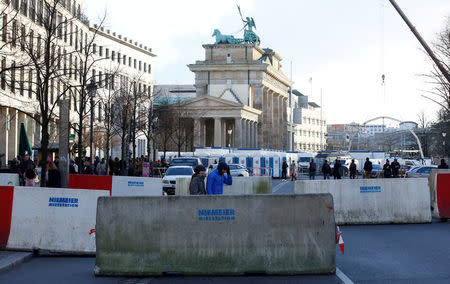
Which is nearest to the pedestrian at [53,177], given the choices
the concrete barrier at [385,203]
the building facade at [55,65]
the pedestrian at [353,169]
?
the building facade at [55,65]

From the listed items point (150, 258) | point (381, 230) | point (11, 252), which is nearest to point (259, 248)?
point (150, 258)

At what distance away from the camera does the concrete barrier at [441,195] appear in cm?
2008

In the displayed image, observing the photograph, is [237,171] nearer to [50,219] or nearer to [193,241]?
[50,219]

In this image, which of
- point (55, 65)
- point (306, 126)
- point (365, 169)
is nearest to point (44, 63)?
point (55, 65)

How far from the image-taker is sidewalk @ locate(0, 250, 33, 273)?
11.8 meters

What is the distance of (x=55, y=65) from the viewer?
2698 centimetres

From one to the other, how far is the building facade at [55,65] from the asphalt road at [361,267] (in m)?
7.31

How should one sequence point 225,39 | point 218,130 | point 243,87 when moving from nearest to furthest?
point 218,130 → point 243,87 → point 225,39

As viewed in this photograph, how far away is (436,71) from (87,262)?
107 feet

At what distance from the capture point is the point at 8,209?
13.7 m

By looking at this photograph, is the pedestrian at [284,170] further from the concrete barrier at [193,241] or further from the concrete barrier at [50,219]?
the concrete barrier at [193,241]

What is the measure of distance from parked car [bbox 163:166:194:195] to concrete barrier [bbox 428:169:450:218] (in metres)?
13.5

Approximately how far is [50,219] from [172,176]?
19201 mm

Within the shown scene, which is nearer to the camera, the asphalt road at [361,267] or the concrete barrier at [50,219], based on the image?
the asphalt road at [361,267]
